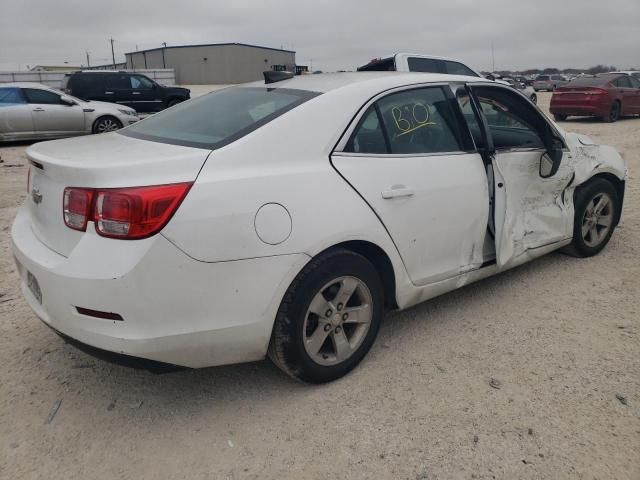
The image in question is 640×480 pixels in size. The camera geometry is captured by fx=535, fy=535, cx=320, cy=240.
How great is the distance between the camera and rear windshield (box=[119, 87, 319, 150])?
2590 mm

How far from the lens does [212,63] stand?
206ft

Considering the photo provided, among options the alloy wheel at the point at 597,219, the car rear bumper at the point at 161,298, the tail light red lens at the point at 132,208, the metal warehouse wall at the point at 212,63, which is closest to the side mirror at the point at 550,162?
the alloy wheel at the point at 597,219

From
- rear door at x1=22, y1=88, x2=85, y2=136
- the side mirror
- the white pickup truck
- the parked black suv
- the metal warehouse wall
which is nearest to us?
the side mirror

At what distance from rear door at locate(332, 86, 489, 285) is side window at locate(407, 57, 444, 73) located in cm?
649

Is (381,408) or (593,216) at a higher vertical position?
(593,216)

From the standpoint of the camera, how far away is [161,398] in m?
2.73

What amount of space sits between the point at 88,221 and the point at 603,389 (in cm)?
257

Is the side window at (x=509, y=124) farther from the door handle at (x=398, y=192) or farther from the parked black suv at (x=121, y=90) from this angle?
the parked black suv at (x=121, y=90)

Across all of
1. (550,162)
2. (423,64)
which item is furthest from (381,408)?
(423,64)

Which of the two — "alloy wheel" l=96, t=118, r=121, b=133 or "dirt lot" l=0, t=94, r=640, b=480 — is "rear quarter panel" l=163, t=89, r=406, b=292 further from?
"alloy wheel" l=96, t=118, r=121, b=133

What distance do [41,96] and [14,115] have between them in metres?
0.77

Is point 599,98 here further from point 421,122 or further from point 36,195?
point 36,195

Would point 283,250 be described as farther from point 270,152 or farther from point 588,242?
point 588,242

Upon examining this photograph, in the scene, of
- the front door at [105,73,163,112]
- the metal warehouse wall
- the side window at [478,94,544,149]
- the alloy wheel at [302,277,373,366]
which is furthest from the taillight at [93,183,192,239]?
the metal warehouse wall
